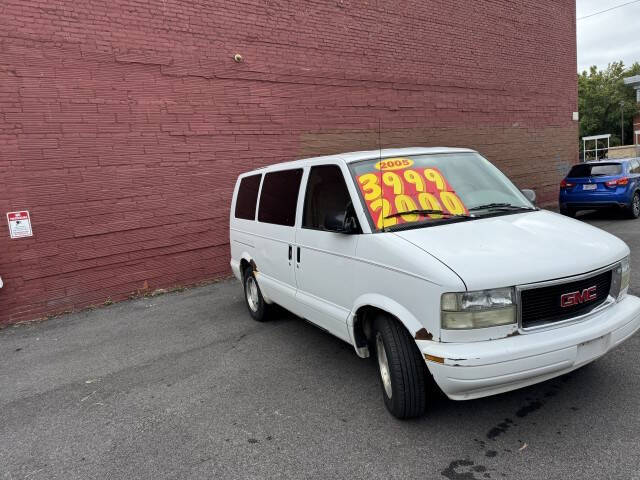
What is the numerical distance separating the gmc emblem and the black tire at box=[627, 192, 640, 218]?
405 inches

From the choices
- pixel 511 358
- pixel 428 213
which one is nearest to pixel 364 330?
pixel 428 213

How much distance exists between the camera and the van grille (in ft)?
9.73

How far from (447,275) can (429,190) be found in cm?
118

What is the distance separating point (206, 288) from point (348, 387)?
16.4 ft

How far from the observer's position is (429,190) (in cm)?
393

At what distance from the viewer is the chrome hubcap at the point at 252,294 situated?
20.1 feet

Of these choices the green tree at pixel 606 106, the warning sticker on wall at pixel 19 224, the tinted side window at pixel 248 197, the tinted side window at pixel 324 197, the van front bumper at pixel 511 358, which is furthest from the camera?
the green tree at pixel 606 106

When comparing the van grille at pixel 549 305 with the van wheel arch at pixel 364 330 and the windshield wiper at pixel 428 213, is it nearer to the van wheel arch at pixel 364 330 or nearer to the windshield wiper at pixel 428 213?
the windshield wiper at pixel 428 213

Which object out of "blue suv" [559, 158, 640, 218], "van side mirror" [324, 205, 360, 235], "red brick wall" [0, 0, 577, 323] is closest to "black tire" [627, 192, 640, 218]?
"blue suv" [559, 158, 640, 218]

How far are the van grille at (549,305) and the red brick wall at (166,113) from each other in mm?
6623

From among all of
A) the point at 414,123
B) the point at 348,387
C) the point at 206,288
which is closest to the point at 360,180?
the point at 348,387

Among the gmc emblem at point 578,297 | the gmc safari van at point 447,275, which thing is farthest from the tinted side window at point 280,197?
the gmc emblem at point 578,297

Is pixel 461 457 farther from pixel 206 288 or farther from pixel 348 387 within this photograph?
pixel 206 288

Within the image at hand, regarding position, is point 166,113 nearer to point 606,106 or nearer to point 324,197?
point 324,197
